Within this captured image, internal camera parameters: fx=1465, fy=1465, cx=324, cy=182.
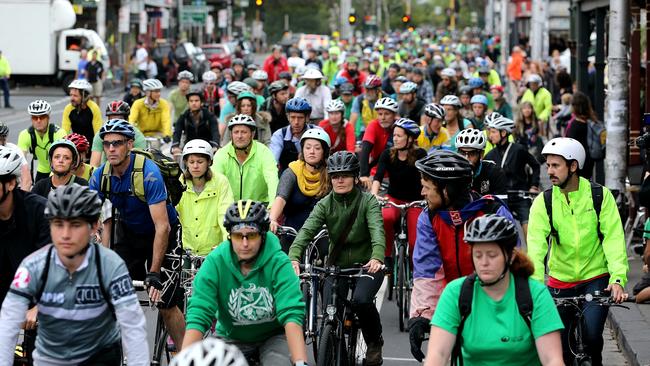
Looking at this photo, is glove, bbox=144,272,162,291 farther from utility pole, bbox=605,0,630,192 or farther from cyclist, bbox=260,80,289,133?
cyclist, bbox=260,80,289,133

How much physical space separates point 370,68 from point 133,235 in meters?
28.1

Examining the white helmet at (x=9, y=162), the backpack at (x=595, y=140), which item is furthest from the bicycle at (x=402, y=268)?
the white helmet at (x=9, y=162)

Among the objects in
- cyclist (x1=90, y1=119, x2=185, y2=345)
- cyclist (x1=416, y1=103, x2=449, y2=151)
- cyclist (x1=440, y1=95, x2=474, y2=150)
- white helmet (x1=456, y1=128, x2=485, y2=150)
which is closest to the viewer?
cyclist (x1=90, y1=119, x2=185, y2=345)

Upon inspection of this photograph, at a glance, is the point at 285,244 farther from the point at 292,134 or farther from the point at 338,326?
the point at 292,134

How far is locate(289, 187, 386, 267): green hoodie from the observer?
9500mm

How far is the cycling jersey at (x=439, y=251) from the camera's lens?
25.0ft

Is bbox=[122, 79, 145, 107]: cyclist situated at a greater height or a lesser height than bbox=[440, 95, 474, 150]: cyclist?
greater

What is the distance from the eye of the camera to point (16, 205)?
7.58 m

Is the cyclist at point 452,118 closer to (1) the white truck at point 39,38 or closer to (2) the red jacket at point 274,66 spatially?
(2) the red jacket at point 274,66

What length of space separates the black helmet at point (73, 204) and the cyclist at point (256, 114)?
9.24 m

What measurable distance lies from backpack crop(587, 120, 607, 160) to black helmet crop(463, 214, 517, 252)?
10506mm

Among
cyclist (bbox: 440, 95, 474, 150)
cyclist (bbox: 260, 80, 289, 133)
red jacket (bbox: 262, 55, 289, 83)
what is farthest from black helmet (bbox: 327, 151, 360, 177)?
red jacket (bbox: 262, 55, 289, 83)

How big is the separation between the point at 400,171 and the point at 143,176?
3641 millimetres

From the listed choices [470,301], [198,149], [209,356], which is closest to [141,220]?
[198,149]
